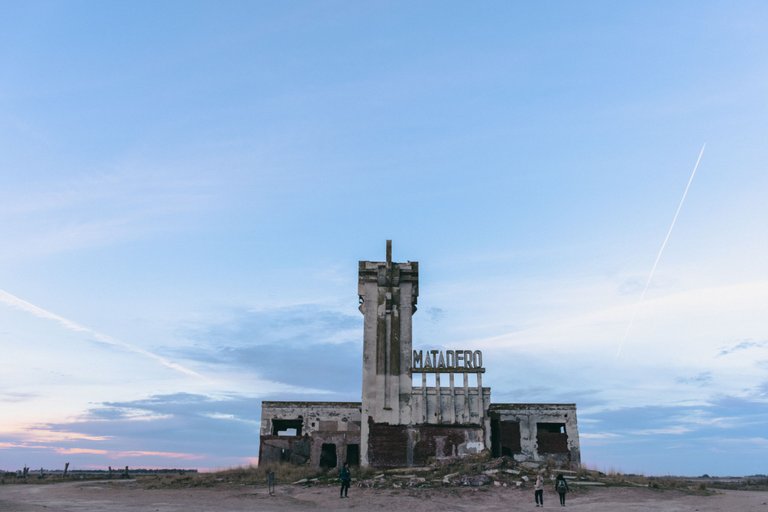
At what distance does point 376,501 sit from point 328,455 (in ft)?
46.6

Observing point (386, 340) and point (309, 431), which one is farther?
point (309, 431)

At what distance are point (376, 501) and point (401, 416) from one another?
10.5 meters

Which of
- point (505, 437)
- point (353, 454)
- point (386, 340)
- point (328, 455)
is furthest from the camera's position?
point (505, 437)

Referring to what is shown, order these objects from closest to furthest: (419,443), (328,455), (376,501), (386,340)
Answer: (376,501) → (419,443) → (386,340) → (328,455)

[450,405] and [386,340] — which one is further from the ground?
[386,340]

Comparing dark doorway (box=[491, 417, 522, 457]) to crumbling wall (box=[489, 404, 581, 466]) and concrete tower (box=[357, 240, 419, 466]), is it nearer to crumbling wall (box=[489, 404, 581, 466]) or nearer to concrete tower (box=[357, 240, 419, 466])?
crumbling wall (box=[489, 404, 581, 466])

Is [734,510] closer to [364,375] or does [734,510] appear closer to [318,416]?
[364,375]

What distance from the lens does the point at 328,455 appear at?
4275 cm

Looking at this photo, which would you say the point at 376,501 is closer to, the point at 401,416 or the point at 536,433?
the point at 401,416

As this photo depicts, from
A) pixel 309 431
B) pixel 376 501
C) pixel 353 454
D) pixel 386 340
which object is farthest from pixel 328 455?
pixel 376 501

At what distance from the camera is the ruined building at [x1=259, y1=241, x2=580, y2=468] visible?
3881cm

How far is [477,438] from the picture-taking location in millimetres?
38656

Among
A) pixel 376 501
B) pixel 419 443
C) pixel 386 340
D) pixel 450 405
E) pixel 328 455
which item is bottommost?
pixel 376 501

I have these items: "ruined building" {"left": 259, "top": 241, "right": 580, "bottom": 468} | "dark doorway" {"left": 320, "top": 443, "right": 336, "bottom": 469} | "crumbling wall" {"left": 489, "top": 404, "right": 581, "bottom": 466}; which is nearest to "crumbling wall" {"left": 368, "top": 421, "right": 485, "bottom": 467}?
"ruined building" {"left": 259, "top": 241, "right": 580, "bottom": 468}
